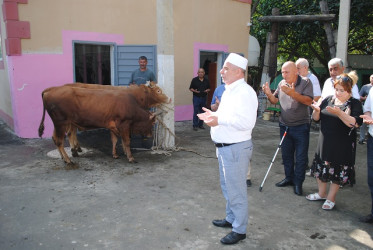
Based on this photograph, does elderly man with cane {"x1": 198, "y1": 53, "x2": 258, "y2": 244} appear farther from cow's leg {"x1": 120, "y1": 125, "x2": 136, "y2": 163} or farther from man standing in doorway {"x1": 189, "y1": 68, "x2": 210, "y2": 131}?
man standing in doorway {"x1": 189, "y1": 68, "x2": 210, "y2": 131}

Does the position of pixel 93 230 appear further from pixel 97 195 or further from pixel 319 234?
pixel 319 234

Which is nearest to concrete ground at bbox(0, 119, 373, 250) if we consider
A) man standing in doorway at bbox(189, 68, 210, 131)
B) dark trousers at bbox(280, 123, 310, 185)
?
dark trousers at bbox(280, 123, 310, 185)

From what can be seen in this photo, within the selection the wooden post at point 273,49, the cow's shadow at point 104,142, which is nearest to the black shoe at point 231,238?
the cow's shadow at point 104,142

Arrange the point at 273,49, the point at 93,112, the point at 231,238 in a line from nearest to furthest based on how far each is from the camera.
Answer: the point at 231,238 < the point at 93,112 < the point at 273,49

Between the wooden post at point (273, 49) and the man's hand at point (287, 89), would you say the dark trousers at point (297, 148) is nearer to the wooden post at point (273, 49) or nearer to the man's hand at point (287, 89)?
the man's hand at point (287, 89)

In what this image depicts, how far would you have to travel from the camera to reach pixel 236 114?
2832 mm

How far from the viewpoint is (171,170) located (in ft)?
17.4

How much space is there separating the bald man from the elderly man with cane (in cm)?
117

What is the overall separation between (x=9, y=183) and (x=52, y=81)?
320 cm

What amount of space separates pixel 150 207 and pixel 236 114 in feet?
5.70

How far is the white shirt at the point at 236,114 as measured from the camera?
2832 millimetres

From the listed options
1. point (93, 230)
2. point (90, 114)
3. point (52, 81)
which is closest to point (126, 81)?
point (52, 81)

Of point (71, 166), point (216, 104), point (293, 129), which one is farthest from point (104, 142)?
point (293, 129)

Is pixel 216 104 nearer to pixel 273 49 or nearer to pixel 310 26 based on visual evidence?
pixel 273 49
